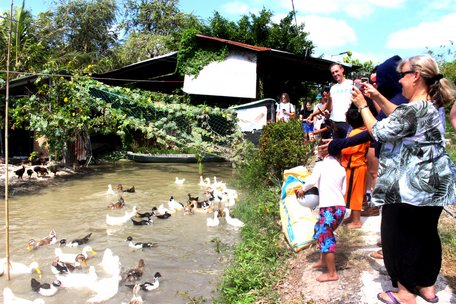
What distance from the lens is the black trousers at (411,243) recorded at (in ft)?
10.3

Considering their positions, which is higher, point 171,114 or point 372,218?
point 171,114

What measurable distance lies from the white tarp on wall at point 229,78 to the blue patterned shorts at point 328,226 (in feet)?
39.8

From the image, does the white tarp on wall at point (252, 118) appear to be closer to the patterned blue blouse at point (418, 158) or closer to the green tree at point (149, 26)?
the patterned blue blouse at point (418, 158)

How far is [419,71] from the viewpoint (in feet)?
10.3

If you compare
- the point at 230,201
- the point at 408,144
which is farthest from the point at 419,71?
the point at 230,201

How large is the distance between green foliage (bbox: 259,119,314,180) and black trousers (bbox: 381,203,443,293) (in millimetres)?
5424

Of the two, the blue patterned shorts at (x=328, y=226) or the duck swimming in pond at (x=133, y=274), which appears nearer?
the blue patterned shorts at (x=328, y=226)

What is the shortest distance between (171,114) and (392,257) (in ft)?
38.5

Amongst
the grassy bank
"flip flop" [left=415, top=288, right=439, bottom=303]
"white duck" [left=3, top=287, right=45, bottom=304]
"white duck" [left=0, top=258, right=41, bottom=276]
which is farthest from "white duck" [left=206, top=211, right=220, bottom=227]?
"flip flop" [left=415, top=288, right=439, bottom=303]

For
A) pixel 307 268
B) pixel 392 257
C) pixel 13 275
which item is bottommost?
pixel 13 275

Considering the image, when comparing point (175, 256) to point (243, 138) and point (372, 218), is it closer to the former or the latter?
point (372, 218)

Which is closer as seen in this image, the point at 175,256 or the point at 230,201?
the point at 175,256

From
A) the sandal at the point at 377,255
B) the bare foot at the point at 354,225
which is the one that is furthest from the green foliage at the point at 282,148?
the sandal at the point at 377,255

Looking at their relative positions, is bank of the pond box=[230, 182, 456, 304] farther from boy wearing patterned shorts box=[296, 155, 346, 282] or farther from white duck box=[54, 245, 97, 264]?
white duck box=[54, 245, 97, 264]
